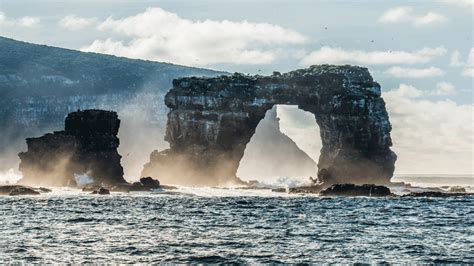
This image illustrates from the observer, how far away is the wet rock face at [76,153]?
16875 centimetres

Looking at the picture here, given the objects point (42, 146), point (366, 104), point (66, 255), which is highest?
point (366, 104)

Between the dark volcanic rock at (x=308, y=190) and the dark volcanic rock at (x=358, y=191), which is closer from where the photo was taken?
the dark volcanic rock at (x=358, y=191)

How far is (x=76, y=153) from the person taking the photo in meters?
168

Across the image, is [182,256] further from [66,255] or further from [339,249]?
[339,249]

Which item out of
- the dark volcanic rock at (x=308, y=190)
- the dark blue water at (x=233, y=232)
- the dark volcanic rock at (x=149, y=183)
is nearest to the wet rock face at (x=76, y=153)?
the dark volcanic rock at (x=149, y=183)

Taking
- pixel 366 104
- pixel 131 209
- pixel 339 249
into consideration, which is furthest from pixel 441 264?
pixel 366 104

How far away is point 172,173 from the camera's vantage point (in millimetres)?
197250

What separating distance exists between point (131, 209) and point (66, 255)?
4779 centimetres

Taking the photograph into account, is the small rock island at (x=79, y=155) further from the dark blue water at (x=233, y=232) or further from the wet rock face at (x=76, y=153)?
the dark blue water at (x=233, y=232)

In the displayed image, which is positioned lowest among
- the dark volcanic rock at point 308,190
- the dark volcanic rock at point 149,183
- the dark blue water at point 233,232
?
the dark blue water at point 233,232

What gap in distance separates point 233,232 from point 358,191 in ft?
251

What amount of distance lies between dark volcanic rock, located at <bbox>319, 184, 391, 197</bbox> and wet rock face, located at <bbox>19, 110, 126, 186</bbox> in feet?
154

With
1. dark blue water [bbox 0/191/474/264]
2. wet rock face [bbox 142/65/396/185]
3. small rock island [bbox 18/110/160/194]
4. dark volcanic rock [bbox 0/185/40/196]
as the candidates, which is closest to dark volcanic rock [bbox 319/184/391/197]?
dark blue water [bbox 0/191/474/264]

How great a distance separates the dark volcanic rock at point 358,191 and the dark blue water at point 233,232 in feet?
90.5
